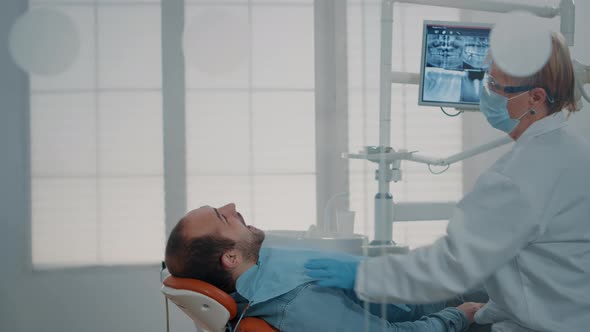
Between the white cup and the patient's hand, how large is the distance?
45 cm

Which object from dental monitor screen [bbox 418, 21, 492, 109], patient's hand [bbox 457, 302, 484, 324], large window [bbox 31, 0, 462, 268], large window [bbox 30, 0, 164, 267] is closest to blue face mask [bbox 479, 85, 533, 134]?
dental monitor screen [bbox 418, 21, 492, 109]

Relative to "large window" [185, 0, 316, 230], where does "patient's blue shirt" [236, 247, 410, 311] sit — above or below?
below

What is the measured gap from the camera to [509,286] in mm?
971

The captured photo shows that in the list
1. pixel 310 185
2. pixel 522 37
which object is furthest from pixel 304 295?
pixel 310 185

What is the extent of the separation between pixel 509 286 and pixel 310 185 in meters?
1.40

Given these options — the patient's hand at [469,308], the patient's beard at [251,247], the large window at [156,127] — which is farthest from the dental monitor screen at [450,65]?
the large window at [156,127]

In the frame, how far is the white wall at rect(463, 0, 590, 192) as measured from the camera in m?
1.08

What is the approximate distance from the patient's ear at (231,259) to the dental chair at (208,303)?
0.28 ft

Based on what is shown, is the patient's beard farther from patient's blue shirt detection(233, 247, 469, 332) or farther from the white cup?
the white cup

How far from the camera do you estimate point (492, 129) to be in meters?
1.10

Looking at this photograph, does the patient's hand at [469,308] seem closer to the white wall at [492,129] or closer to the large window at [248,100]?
the white wall at [492,129]

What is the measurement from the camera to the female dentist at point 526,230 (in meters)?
0.91

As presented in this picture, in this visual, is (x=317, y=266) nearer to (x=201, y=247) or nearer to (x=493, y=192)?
(x=201, y=247)

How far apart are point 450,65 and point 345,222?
53 cm
